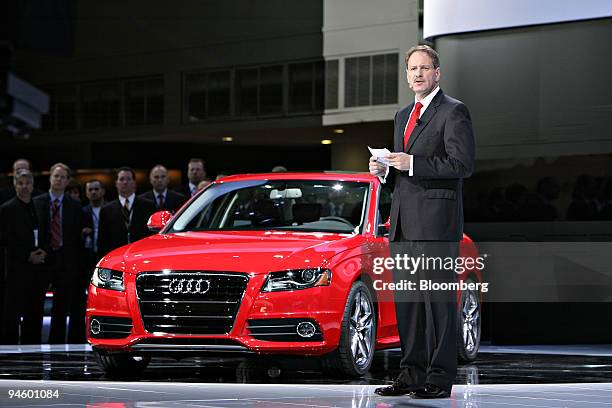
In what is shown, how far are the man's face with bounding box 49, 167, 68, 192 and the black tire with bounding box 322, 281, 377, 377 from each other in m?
5.68

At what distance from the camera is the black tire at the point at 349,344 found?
28.7ft

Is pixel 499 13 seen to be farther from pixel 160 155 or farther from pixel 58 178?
pixel 160 155

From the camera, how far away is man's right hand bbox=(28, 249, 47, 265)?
13.7 metres

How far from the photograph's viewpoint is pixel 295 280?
8.59m

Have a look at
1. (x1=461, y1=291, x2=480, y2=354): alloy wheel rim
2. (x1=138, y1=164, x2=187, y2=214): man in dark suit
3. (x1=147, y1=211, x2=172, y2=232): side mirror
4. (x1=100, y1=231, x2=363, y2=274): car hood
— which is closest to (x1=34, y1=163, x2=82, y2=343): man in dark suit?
(x1=138, y1=164, x2=187, y2=214): man in dark suit

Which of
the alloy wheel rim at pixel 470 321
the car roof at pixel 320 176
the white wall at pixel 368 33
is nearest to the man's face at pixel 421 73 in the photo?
the car roof at pixel 320 176

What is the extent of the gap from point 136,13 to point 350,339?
37.6 feet

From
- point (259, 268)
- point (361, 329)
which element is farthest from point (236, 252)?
point (361, 329)

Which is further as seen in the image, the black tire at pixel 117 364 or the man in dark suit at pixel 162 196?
the man in dark suit at pixel 162 196

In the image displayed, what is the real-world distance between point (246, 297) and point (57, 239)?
19.8 feet

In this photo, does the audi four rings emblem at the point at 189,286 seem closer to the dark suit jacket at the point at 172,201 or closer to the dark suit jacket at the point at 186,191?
the dark suit jacket at the point at 172,201

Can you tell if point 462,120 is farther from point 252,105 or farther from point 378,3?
point 252,105

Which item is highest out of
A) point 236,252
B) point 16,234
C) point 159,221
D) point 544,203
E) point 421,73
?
point 421,73

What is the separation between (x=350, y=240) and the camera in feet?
30.4
